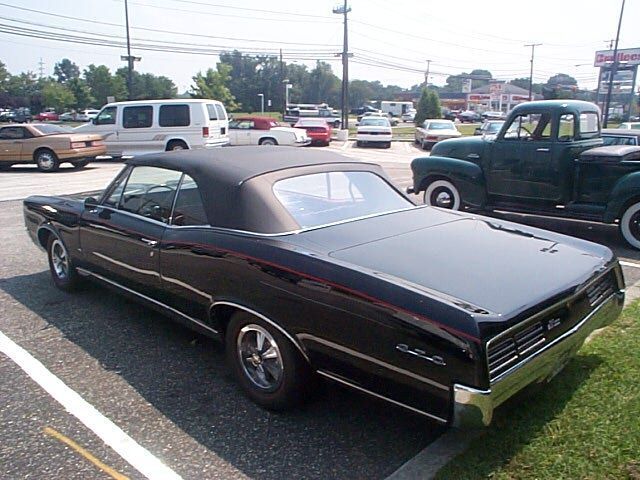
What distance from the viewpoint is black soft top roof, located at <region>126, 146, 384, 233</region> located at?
11.0 feet

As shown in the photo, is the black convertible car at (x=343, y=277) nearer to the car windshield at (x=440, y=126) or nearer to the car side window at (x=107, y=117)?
the car side window at (x=107, y=117)

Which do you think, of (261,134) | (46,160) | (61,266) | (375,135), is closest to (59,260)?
(61,266)

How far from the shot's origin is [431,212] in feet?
13.5

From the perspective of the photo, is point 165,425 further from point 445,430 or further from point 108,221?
point 108,221

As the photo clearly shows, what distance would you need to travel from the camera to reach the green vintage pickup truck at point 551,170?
7164 mm

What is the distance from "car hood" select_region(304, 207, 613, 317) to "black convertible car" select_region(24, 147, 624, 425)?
0.01 metres

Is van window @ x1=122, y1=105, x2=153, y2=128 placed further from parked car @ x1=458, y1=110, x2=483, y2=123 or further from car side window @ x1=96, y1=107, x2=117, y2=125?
parked car @ x1=458, y1=110, x2=483, y2=123

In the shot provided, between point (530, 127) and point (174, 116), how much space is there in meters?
12.7

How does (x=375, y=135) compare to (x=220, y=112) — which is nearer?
(x=220, y=112)

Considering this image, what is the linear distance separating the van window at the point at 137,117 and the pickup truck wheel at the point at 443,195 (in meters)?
11.8

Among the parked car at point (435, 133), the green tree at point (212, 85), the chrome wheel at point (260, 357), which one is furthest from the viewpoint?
the green tree at point (212, 85)

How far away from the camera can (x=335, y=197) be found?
3.91m

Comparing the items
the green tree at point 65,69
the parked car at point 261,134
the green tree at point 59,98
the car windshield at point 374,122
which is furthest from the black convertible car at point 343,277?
the green tree at point 65,69

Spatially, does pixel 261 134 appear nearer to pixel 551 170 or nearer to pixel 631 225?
pixel 551 170
